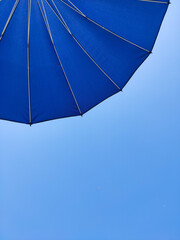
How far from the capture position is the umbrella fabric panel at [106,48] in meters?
2.68

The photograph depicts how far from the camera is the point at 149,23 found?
2.78 metres

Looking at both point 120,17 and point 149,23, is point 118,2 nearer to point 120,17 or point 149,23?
point 120,17

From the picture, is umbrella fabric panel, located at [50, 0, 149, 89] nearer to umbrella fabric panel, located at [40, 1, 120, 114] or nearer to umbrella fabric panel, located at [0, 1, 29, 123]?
umbrella fabric panel, located at [40, 1, 120, 114]

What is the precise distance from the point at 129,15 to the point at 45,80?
1142 millimetres

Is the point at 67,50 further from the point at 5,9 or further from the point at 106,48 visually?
the point at 5,9

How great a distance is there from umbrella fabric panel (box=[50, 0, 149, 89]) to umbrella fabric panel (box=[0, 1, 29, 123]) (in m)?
0.44

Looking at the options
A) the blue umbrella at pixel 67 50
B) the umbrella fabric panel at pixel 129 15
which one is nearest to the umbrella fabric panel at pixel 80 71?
the blue umbrella at pixel 67 50

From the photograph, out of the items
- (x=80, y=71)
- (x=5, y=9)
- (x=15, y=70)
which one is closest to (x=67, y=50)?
(x=80, y=71)

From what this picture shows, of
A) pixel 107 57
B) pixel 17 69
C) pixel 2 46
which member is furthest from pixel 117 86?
pixel 2 46

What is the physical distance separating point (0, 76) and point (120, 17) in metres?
1.44

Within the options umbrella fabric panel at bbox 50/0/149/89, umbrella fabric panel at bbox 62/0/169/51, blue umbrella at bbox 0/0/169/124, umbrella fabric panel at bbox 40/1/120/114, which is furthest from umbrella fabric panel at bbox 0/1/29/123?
umbrella fabric panel at bbox 62/0/169/51

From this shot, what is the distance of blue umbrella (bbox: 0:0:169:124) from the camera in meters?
2.62

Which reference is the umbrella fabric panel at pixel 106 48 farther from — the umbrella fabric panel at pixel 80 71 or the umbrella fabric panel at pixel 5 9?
the umbrella fabric panel at pixel 5 9

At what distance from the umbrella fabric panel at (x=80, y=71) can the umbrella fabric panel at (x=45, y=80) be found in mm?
79
